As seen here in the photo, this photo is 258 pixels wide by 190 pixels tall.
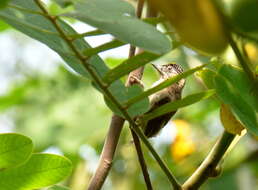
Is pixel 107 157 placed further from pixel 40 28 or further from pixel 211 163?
pixel 40 28

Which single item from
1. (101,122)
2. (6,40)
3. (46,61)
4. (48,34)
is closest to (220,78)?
(48,34)

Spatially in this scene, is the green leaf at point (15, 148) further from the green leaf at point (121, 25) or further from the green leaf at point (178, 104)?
the green leaf at point (121, 25)

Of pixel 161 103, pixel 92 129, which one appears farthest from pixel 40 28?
pixel 92 129

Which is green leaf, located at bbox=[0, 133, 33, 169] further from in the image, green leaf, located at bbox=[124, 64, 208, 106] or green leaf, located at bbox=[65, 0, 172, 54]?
green leaf, located at bbox=[65, 0, 172, 54]

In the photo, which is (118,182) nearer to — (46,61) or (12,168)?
(46,61)

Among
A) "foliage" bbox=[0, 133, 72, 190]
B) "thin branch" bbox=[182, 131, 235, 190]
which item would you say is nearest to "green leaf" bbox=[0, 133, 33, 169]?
"foliage" bbox=[0, 133, 72, 190]

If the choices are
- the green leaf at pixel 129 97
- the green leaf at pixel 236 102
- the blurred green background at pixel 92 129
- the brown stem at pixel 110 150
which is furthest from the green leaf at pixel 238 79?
the blurred green background at pixel 92 129
